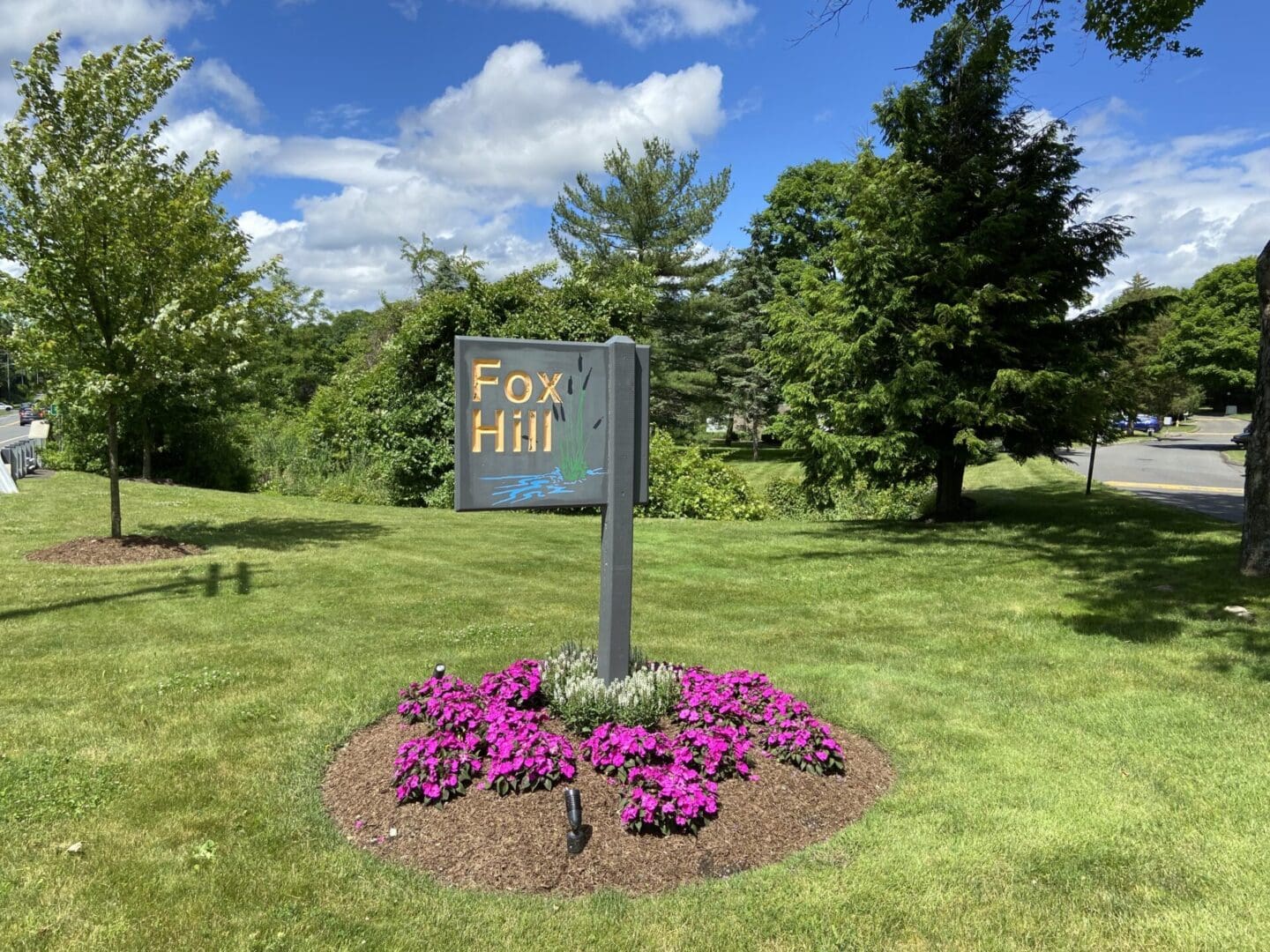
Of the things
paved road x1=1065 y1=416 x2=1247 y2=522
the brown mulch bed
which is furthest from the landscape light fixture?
paved road x1=1065 y1=416 x2=1247 y2=522

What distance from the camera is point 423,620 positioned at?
7.02m

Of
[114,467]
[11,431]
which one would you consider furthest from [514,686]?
[11,431]

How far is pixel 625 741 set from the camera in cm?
377

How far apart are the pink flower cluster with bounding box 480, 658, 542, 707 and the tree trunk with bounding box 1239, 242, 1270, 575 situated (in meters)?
7.22

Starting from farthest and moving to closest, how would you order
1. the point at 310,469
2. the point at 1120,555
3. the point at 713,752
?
the point at 310,469
the point at 1120,555
the point at 713,752

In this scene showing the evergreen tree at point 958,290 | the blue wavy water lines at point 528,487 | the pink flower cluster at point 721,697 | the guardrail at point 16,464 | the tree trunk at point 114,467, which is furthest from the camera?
the guardrail at point 16,464

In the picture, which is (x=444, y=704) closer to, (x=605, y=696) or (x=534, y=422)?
(x=605, y=696)

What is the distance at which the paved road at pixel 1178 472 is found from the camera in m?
15.2

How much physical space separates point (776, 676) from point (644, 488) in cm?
211

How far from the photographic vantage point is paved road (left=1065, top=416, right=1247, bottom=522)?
1522cm

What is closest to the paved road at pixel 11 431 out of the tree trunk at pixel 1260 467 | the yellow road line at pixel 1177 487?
the tree trunk at pixel 1260 467

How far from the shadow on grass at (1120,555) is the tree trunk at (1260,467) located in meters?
0.29

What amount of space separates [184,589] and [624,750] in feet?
19.9

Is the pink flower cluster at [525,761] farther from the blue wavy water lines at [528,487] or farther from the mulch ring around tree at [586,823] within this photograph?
the blue wavy water lines at [528,487]
